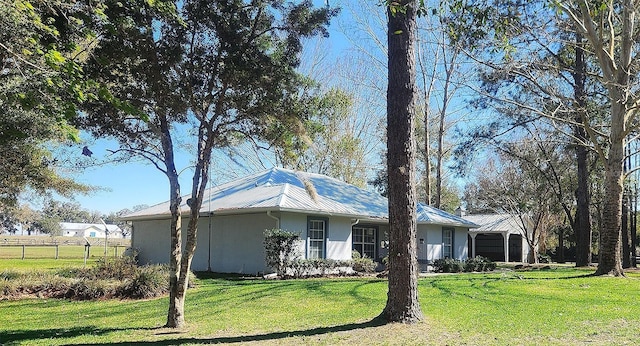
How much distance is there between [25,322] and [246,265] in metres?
9.32

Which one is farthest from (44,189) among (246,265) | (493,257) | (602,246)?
(493,257)

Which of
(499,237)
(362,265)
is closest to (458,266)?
(362,265)

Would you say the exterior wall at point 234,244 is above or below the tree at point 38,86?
below

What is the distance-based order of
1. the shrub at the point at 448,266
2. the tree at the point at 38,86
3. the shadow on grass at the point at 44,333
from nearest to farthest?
the tree at the point at 38,86
the shadow on grass at the point at 44,333
the shrub at the point at 448,266

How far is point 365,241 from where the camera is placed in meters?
22.1

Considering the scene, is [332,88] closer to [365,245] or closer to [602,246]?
[365,245]

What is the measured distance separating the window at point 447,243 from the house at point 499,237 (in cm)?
1151

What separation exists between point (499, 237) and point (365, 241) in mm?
19645

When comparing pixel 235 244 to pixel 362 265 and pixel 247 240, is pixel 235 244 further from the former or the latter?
pixel 362 265

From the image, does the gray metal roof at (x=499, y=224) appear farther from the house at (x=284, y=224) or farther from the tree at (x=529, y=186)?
the house at (x=284, y=224)

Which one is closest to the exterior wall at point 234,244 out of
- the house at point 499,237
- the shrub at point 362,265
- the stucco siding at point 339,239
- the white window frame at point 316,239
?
the white window frame at point 316,239

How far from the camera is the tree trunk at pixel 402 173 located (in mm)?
7527

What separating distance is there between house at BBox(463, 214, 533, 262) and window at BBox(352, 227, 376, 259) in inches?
572

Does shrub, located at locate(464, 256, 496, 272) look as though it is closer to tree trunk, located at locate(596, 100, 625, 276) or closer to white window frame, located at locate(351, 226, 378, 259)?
white window frame, located at locate(351, 226, 378, 259)
